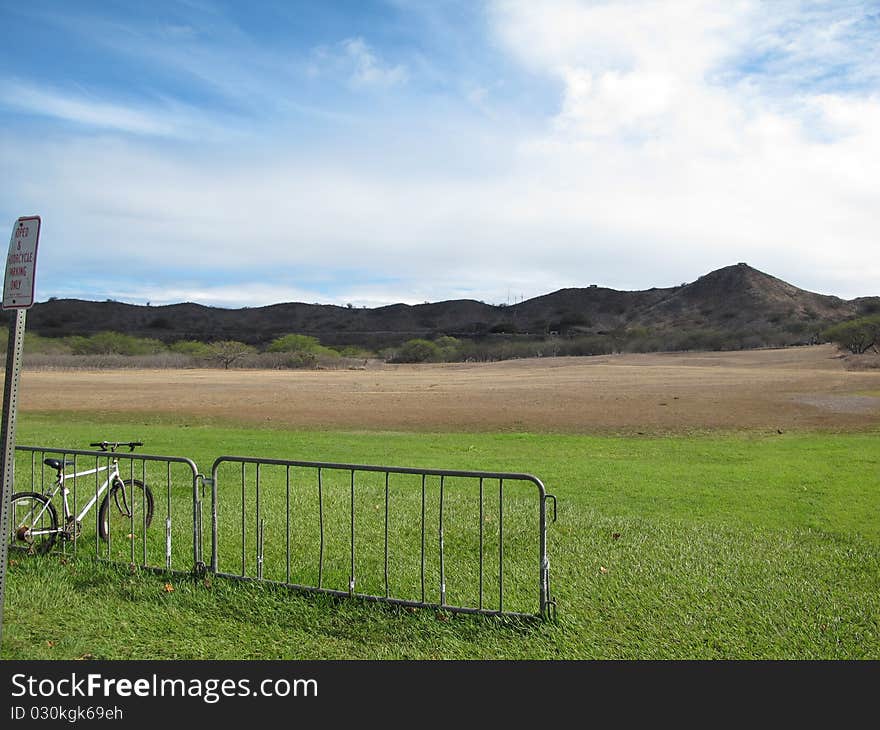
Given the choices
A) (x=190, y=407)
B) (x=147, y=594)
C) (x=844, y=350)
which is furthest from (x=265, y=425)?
(x=844, y=350)


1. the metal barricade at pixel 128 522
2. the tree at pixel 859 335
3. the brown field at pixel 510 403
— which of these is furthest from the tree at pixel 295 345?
the metal barricade at pixel 128 522

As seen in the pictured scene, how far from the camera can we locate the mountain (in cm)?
10325

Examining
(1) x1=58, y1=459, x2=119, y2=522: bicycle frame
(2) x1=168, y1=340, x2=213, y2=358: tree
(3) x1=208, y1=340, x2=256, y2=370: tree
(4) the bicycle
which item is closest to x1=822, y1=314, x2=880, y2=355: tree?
(3) x1=208, y1=340, x2=256, y2=370: tree

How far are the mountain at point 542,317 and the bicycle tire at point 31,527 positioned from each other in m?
87.1

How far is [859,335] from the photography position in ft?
198

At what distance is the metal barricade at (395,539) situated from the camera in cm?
542

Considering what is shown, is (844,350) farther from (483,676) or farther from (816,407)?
(483,676)

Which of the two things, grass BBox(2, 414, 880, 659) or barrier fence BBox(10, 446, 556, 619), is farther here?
barrier fence BBox(10, 446, 556, 619)

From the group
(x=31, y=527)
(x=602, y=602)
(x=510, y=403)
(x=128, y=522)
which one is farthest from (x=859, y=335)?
(x=31, y=527)

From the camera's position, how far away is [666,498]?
10.1 m

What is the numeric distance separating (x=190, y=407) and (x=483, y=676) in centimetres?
2343

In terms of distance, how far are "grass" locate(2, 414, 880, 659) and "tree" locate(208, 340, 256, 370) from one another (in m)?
59.9
